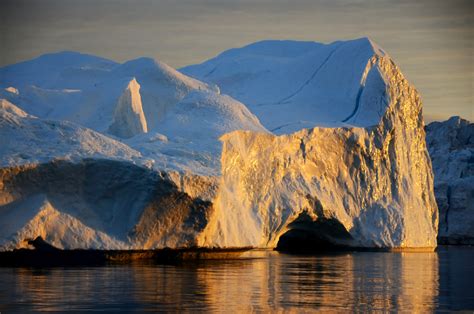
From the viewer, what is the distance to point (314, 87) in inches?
1446

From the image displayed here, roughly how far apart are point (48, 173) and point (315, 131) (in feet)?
39.7

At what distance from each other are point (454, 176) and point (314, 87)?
23181 mm

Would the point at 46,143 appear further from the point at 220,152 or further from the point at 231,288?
the point at 231,288

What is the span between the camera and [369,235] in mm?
33969

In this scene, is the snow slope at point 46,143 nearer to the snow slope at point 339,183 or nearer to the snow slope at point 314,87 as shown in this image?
the snow slope at point 339,183

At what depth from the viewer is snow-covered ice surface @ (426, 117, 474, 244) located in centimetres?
5238

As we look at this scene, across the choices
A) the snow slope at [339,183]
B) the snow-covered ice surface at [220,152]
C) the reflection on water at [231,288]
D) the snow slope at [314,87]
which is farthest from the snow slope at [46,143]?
the snow slope at [314,87]

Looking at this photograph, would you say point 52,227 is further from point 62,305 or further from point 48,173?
point 62,305

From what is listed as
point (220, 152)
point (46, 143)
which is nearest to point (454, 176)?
point (220, 152)

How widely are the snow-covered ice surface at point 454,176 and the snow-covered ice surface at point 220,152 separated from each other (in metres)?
12.7

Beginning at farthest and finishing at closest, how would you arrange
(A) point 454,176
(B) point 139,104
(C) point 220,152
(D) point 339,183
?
(A) point 454,176 < (B) point 139,104 < (D) point 339,183 < (C) point 220,152

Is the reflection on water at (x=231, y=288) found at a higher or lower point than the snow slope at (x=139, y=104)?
lower

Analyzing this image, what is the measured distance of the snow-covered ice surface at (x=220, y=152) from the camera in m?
21.6

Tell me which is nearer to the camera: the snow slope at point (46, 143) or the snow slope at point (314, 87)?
the snow slope at point (46, 143)
